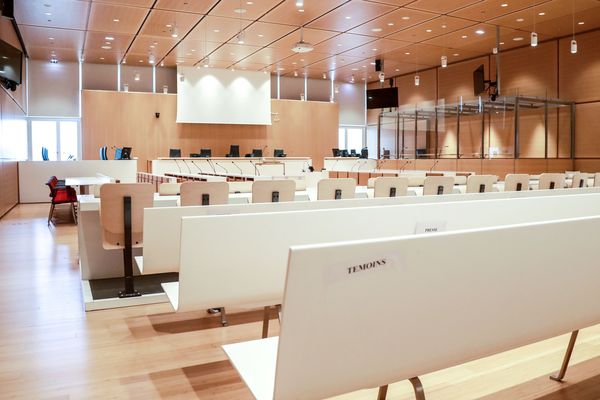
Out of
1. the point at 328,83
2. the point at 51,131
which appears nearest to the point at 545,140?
the point at 328,83

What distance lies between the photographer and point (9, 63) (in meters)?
9.70

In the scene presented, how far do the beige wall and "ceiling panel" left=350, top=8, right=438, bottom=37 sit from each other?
7.27 metres

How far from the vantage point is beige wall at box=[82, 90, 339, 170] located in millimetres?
16609

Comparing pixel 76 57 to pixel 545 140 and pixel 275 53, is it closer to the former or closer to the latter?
pixel 275 53

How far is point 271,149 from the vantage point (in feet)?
62.8

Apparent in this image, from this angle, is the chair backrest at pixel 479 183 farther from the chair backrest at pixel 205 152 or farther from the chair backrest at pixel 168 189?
the chair backrest at pixel 205 152

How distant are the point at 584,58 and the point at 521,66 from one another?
6.15ft

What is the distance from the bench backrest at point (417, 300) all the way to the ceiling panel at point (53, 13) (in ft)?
34.1

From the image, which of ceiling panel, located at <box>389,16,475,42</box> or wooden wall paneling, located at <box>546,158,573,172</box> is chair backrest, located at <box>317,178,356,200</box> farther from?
wooden wall paneling, located at <box>546,158,573,172</box>

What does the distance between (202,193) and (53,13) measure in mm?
8739

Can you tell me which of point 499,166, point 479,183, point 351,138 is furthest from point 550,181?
point 351,138

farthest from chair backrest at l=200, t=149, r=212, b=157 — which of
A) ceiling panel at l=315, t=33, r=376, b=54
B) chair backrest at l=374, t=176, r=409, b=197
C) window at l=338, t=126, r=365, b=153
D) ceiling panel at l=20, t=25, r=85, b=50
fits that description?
chair backrest at l=374, t=176, r=409, b=197

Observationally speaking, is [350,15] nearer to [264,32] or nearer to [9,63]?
[264,32]

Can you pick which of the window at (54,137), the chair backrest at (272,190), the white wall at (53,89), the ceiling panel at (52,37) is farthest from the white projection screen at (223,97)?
the chair backrest at (272,190)
